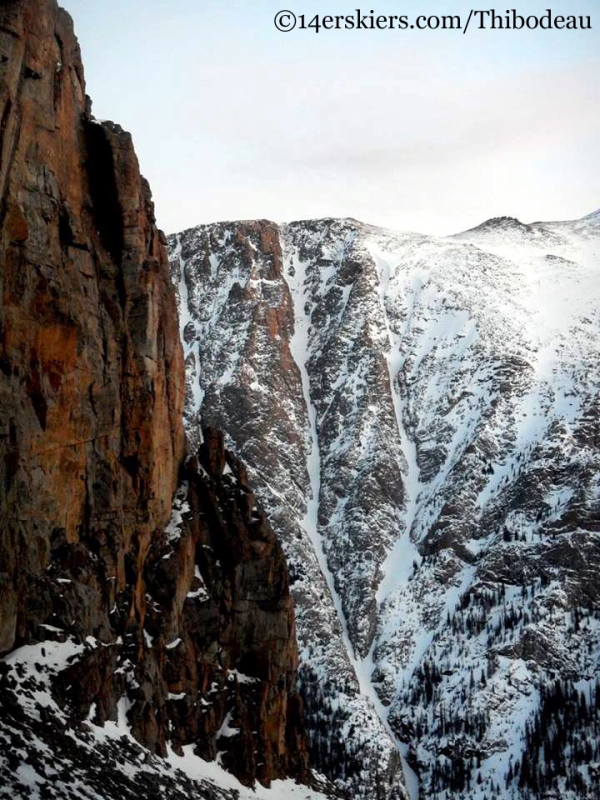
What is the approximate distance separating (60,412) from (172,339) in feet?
56.6

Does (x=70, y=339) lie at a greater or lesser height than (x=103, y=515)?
greater

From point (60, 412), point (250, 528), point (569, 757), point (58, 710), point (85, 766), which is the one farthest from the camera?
point (569, 757)

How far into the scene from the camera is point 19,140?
63.5m

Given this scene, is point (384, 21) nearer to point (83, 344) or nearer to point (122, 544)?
point (83, 344)

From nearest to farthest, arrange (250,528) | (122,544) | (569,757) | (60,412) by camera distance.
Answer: (60,412) → (122,544) → (250,528) → (569,757)

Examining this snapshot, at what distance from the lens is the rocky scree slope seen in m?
61.4

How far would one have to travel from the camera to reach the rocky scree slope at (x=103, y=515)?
61406mm

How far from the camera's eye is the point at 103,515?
6994cm

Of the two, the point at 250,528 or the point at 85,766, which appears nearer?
the point at 85,766

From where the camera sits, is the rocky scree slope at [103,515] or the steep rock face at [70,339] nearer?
the rocky scree slope at [103,515]

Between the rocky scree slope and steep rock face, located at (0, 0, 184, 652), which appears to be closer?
the rocky scree slope

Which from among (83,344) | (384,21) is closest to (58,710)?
(83,344)

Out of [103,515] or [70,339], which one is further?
[103,515]

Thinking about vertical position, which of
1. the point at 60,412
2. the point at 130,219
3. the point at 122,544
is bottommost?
the point at 122,544
